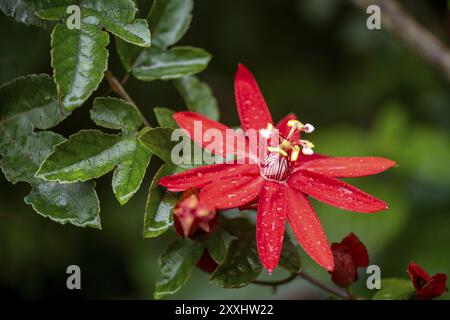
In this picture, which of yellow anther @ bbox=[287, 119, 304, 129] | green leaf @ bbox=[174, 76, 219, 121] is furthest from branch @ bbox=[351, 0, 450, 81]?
yellow anther @ bbox=[287, 119, 304, 129]

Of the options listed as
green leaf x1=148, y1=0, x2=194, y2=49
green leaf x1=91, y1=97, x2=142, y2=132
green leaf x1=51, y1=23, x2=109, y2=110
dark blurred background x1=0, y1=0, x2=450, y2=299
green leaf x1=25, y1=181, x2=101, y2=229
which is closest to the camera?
green leaf x1=51, y1=23, x2=109, y2=110

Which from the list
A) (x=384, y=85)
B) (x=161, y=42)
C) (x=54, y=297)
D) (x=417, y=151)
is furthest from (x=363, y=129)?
(x=161, y=42)

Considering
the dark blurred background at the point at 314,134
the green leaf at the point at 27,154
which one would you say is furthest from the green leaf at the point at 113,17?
the dark blurred background at the point at 314,134

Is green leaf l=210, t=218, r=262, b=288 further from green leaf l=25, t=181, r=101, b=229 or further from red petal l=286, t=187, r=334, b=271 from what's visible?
green leaf l=25, t=181, r=101, b=229

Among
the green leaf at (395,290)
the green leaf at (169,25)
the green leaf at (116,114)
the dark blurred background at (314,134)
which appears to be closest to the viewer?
the green leaf at (116,114)

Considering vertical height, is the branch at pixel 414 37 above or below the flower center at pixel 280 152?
above

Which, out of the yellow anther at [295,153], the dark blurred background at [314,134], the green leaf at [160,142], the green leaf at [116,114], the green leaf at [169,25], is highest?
the green leaf at [169,25]

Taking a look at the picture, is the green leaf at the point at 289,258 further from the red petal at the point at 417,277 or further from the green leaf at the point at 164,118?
the green leaf at the point at 164,118

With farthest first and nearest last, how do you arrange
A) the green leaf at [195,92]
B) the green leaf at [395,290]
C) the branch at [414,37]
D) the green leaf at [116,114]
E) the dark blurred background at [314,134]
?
1. the dark blurred background at [314,134]
2. the branch at [414,37]
3. the green leaf at [195,92]
4. the green leaf at [395,290]
5. the green leaf at [116,114]
